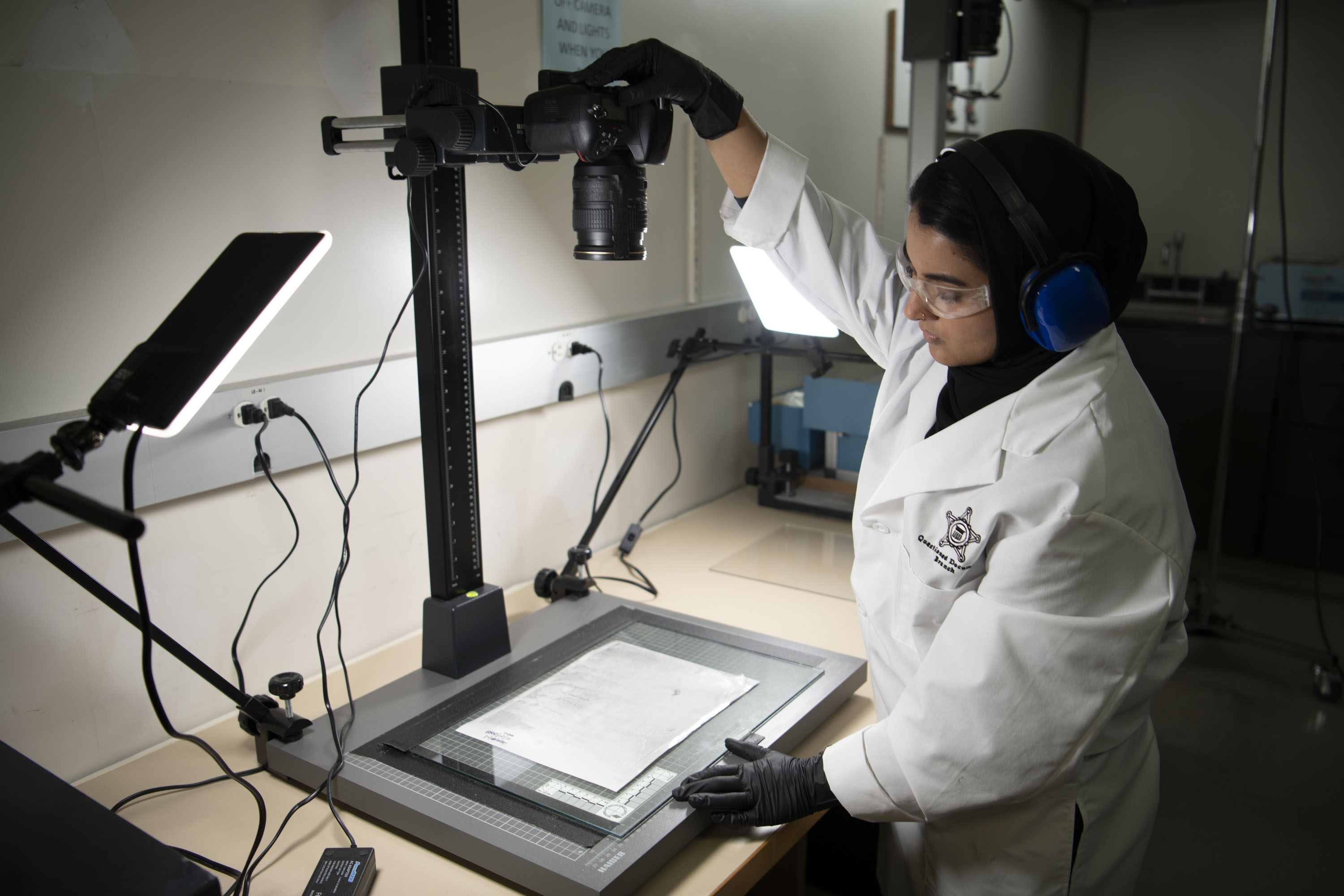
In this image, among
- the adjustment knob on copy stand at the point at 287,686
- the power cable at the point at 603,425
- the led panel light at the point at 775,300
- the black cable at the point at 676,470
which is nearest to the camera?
the adjustment knob on copy stand at the point at 287,686

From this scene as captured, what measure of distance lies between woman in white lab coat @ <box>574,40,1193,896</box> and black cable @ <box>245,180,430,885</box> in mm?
366

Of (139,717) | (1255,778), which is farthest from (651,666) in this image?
(1255,778)

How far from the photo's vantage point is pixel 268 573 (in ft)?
4.66

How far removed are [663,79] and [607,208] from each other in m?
0.18

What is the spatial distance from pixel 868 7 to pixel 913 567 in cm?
227

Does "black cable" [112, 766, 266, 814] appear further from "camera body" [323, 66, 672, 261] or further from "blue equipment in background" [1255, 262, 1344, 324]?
"blue equipment in background" [1255, 262, 1344, 324]

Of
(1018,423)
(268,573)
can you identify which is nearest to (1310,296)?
(1018,423)

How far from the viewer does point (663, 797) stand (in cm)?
110

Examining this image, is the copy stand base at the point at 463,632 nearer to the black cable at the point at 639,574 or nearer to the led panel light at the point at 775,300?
the black cable at the point at 639,574

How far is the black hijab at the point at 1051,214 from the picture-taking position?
3.19 feet

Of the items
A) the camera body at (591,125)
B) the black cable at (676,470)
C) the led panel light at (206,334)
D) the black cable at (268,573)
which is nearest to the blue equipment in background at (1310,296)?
the black cable at (676,470)

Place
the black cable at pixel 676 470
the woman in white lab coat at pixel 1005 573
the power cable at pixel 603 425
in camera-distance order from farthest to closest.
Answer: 1. the black cable at pixel 676 470
2. the power cable at pixel 603 425
3. the woman in white lab coat at pixel 1005 573

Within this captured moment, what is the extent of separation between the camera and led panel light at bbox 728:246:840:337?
1.61m

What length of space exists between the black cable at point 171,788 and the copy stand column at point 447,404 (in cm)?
28
